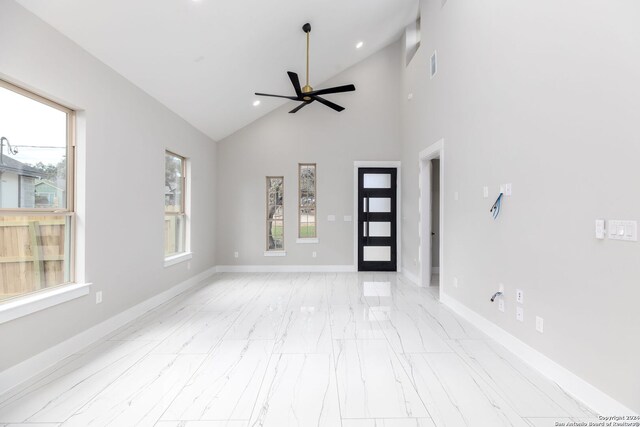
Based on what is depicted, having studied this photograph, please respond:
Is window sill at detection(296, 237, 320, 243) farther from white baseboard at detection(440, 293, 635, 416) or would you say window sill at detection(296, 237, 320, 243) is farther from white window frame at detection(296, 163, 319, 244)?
white baseboard at detection(440, 293, 635, 416)

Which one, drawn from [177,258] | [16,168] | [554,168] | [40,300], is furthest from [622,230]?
[177,258]

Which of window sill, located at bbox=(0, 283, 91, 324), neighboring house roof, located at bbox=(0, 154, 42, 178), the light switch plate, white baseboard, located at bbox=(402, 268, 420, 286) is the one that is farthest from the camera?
white baseboard, located at bbox=(402, 268, 420, 286)

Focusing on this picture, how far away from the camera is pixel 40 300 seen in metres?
2.53

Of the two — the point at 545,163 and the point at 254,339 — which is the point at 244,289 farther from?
the point at 545,163

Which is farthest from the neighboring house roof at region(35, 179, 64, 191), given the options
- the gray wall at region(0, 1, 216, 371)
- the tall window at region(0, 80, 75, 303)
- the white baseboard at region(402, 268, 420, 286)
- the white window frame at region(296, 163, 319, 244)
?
the white baseboard at region(402, 268, 420, 286)

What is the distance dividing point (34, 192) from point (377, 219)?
5626 millimetres

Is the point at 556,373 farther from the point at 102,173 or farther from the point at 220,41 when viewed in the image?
the point at 220,41

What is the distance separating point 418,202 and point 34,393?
528cm

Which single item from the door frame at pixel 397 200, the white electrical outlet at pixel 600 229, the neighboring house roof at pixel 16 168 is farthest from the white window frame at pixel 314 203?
the white electrical outlet at pixel 600 229

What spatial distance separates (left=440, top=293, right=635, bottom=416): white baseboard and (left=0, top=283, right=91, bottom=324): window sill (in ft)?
12.7

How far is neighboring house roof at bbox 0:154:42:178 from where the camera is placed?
2409mm

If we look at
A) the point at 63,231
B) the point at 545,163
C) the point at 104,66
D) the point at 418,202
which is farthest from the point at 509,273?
the point at 104,66

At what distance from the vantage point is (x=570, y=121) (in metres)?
2.28

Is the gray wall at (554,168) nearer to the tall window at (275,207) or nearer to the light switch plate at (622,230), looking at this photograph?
the light switch plate at (622,230)
